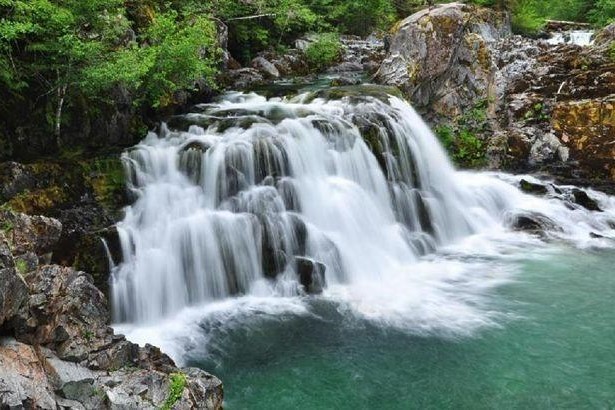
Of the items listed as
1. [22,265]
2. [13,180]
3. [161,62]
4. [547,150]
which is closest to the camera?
[22,265]

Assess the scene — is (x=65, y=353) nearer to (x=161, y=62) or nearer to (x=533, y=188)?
(x=161, y=62)

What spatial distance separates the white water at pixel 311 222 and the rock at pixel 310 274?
16 cm

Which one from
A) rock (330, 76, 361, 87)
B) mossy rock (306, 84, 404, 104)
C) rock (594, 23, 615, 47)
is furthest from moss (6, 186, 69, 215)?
rock (594, 23, 615, 47)

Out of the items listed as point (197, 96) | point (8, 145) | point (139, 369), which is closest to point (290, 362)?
point (139, 369)

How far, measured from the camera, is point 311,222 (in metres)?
10.7

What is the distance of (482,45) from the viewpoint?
1742 centimetres

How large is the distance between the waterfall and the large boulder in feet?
8.42

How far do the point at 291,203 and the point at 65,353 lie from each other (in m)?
6.18

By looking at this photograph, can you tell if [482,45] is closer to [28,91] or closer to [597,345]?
[597,345]

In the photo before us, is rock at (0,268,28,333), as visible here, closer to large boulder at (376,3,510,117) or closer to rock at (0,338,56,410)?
rock at (0,338,56,410)

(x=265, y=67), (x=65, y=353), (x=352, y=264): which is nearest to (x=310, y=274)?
(x=352, y=264)

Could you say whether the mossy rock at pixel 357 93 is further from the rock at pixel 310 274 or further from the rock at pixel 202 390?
the rock at pixel 202 390

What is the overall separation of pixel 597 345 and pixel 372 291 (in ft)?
12.2

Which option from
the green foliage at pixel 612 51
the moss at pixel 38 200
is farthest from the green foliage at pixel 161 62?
the green foliage at pixel 612 51
